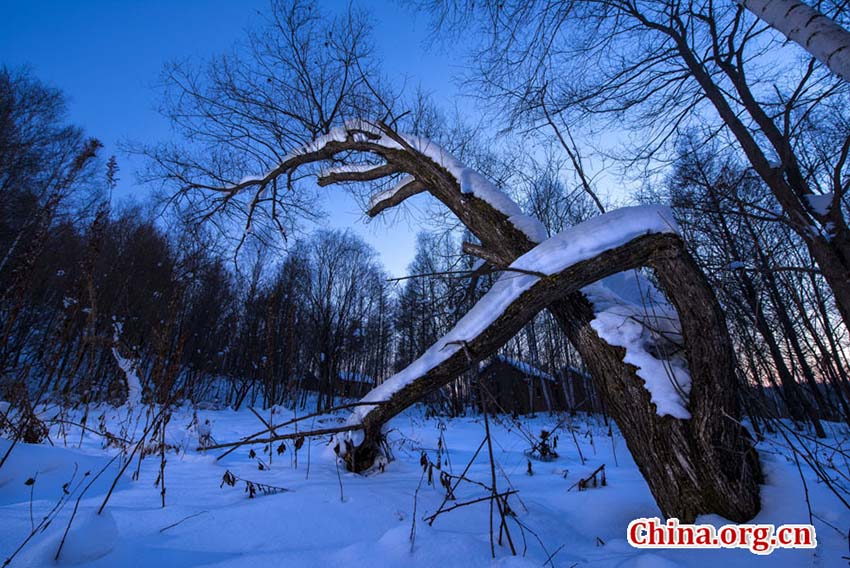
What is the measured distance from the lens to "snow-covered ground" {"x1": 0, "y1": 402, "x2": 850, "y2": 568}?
112 centimetres

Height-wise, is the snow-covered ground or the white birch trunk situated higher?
the white birch trunk

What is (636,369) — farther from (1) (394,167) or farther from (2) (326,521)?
(1) (394,167)

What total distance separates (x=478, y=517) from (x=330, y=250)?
20537 mm

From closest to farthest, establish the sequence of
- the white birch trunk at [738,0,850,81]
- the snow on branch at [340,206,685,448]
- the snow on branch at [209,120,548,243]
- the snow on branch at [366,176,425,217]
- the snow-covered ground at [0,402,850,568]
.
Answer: the snow-covered ground at [0,402,850,568]
the white birch trunk at [738,0,850,81]
the snow on branch at [340,206,685,448]
the snow on branch at [209,120,548,243]
the snow on branch at [366,176,425,217]

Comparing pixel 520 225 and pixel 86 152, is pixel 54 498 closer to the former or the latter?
pixel 86 152

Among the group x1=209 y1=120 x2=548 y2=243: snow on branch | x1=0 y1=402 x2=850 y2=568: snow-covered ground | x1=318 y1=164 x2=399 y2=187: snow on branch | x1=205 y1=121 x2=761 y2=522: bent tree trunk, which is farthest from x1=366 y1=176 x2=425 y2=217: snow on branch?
x1=0 y1=402 x2=850 y2=568: snow-covered ground

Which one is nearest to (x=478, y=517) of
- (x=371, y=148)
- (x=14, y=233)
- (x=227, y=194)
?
(x=371, y=148)

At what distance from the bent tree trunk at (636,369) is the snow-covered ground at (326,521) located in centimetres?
17

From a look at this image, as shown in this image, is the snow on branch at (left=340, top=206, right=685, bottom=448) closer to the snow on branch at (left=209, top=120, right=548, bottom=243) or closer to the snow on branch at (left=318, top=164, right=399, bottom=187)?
the snow on branch at (left=209, top=120, right=548, bottom=243)

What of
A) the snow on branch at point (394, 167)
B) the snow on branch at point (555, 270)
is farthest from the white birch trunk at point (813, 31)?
the snow on branch at point (394, 167)

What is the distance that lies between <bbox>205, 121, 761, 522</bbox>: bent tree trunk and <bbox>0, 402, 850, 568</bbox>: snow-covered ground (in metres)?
0.17

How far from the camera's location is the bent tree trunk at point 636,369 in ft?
5.19

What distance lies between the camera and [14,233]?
10312 millimetres

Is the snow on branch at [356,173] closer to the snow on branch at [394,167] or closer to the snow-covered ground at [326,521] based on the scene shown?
the snow on branch at [394,167]
